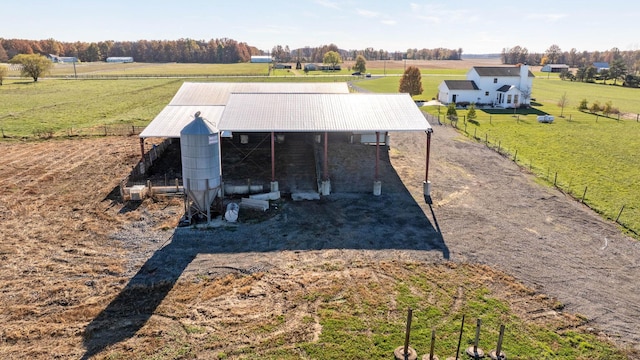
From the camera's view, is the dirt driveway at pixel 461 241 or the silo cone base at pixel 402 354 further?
the dirt driveway at pixel 461 241

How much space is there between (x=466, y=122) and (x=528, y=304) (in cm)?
3810

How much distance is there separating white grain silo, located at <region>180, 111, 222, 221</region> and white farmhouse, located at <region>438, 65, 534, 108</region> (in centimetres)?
5014

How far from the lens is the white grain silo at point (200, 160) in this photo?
64.2 ft

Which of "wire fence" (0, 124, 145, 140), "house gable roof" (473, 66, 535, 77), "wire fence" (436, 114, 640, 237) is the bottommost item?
"wire fence" (436, 114, 640, 237)

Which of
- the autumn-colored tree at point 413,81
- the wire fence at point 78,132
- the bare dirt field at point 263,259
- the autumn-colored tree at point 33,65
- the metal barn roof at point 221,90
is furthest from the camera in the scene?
the autumn-colored tree at point 33,65

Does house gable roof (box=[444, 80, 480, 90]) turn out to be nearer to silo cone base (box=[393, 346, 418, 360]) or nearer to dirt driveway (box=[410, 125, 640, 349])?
dirt driveway (box=[410, 125, 640, 349])

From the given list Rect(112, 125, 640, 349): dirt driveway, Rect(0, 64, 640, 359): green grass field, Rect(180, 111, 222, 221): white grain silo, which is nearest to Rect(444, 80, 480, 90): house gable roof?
Rect(0, 64, 640, 359): green grass field

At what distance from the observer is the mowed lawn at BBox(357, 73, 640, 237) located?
2512 centimetres

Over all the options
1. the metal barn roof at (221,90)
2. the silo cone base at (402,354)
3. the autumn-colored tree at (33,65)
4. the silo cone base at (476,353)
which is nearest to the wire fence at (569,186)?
the silo cone base at (476,353)

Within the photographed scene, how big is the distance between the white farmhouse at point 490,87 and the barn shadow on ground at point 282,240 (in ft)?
140

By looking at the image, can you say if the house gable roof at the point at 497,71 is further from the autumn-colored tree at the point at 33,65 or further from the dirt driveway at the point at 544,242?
the autumn-colored tree at the point at 33,65

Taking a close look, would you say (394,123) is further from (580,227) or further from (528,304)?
(528,304)

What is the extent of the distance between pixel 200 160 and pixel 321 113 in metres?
9.34

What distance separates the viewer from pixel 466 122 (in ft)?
163
